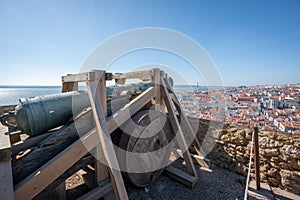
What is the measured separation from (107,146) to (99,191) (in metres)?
0.85

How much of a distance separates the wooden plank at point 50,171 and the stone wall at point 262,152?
2571 millimetres

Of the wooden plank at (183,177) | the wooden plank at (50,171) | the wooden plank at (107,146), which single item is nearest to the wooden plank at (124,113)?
the wooden plank at (107,146)

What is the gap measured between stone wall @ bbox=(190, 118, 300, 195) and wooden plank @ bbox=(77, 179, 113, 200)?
7.18 feet

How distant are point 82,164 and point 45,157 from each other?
1.56 feet

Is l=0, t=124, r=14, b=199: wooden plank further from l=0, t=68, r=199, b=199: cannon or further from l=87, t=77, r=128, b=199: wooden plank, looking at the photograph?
l=87, t=77, r=128, b=199: wooden plank

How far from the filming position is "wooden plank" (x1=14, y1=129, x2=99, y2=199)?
1377 millimetres

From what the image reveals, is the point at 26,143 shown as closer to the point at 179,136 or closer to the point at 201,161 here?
the point at 179,136

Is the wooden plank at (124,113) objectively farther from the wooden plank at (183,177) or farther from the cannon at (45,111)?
the wooden plank at (183,177)

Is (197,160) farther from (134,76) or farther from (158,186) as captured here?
(134,76)

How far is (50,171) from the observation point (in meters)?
1.50

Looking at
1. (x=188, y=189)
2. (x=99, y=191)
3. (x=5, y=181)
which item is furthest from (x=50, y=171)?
(x=188, y=189)

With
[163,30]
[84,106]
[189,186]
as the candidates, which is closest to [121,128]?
[84,106]

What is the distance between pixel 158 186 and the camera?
262 centimetres

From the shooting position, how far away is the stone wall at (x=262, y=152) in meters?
2.40
